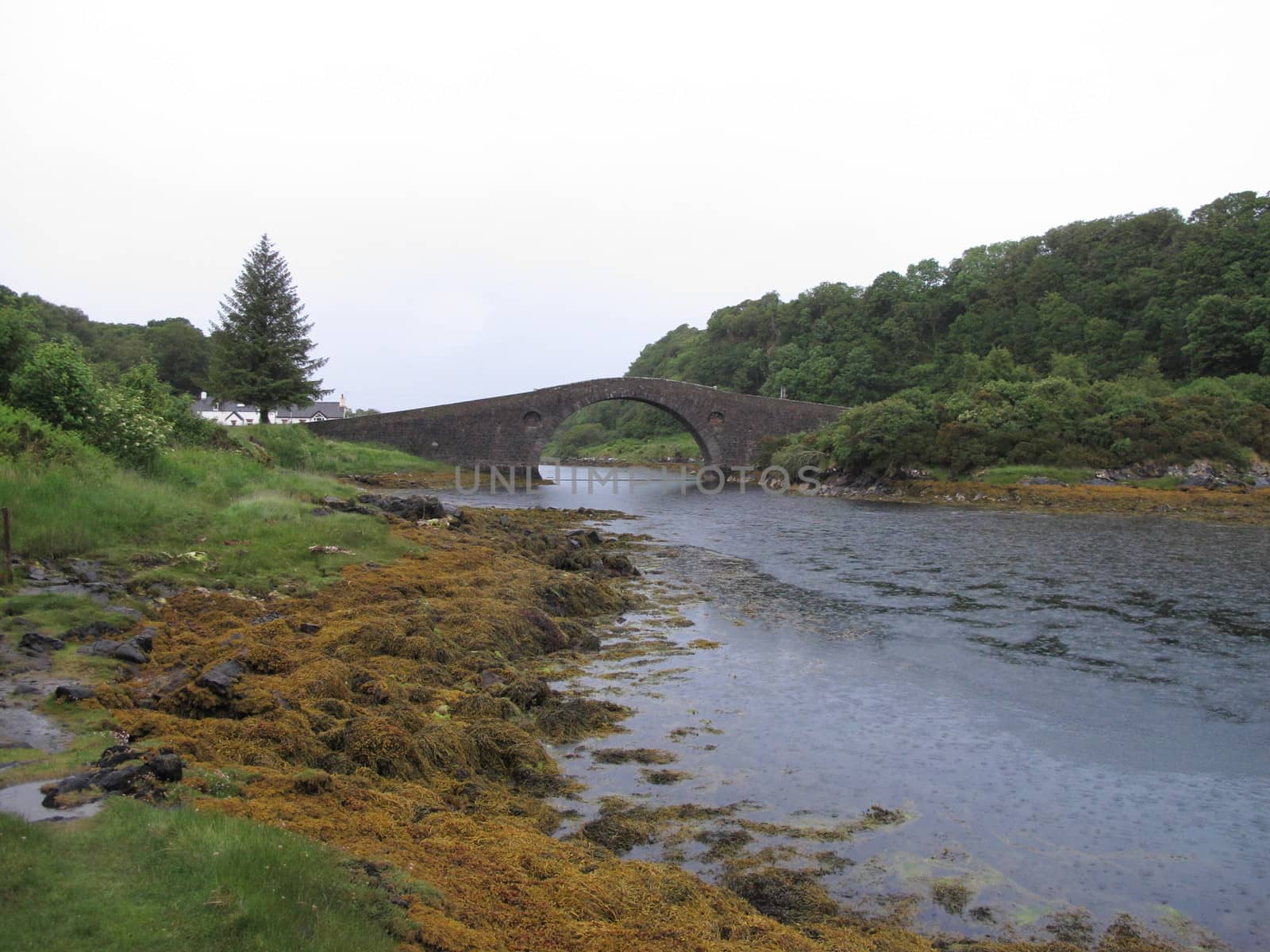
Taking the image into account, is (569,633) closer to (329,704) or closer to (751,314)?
(329,704)

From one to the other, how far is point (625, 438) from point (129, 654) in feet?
336

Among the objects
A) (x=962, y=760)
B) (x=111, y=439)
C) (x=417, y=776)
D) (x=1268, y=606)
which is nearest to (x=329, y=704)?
(x=417, y=776)

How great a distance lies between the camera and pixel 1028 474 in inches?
1638

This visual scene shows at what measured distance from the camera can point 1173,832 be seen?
7.43 m

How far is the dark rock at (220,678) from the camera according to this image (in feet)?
25.3

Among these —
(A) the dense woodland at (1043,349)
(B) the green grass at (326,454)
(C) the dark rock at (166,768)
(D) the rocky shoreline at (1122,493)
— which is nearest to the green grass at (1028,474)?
(D) the rocky shoreline at (1122,493)

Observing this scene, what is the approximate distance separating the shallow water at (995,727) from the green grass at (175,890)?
291 cm

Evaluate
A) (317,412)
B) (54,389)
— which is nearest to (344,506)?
(54,389)

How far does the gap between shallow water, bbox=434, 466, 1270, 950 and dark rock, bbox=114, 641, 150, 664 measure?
14.3 ft

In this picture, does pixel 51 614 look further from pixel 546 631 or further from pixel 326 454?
pixel 326 454

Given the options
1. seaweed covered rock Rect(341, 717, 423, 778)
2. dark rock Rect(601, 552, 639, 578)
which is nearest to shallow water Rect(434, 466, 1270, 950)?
dark rock Rect(601, 552, 639, 578)

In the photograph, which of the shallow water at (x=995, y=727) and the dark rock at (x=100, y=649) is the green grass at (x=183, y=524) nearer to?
the dark rock at (x=100, y=649)

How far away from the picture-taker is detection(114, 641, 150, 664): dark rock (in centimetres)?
842

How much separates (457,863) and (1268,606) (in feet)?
54.6
